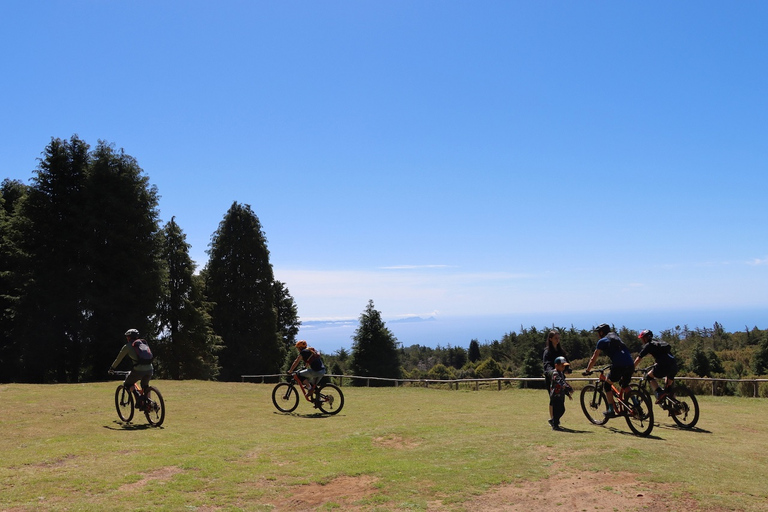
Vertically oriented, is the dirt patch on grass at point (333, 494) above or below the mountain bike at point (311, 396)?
below

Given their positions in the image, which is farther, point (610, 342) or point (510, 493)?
point (610, 342)

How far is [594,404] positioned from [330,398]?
7.84 metres

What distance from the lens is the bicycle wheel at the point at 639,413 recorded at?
1170 cm

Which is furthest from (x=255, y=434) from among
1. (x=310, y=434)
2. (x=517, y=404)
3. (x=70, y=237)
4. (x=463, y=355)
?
(x=463, y=355)

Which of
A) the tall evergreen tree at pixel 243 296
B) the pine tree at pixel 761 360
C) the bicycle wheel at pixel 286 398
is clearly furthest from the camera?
the pine tree at pixel 761 360

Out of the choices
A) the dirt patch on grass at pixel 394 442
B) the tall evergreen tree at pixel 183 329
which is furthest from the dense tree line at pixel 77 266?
the dirt patch on grass at pixel 394 442

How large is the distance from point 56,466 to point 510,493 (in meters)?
7.90

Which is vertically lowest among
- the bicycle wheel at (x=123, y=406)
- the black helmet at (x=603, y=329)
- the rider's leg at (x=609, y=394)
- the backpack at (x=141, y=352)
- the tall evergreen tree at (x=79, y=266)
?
the bicycle wheel at (x=123, y=406)

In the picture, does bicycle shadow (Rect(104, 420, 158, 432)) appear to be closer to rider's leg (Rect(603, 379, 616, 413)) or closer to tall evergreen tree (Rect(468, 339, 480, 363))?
rider's leg (Rect(603, 379, 616, 413))

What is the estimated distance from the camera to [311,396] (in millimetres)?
16562

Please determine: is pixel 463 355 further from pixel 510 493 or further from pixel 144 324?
pixel 510 493

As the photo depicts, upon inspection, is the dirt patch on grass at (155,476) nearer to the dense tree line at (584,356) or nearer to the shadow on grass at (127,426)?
the shadow on grass at (127,426)

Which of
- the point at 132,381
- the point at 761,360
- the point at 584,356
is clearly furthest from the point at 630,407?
the point at 584,356

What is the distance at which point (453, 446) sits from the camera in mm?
10914
